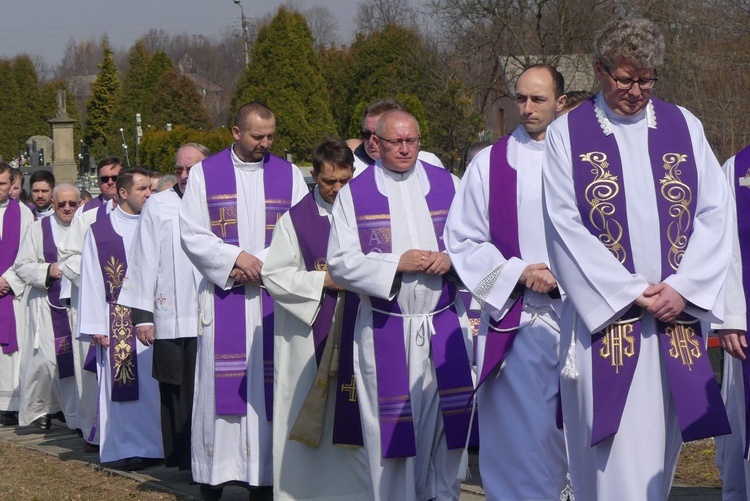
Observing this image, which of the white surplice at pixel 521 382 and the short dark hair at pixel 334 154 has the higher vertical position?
the short dark hair at pixel 334 154

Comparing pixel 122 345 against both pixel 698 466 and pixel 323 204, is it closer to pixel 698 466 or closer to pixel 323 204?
pixel 323 204

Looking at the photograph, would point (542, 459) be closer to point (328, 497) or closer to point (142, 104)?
point (328, 497)

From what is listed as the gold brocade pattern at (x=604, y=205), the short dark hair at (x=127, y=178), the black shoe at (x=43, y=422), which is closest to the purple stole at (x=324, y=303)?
the gold brocade pattern at (x=604, y=205)

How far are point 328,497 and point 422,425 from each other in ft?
3.54

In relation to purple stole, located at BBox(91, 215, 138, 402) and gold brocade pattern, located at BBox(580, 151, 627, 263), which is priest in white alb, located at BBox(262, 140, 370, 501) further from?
purple stole, located at BBox(91, 215, 138, 402)

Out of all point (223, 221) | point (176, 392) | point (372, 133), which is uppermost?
point (372, 133)

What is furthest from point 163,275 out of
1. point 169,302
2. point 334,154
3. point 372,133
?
point 334,154

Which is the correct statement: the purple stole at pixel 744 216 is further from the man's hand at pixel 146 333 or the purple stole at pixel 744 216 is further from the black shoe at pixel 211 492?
the man's hand at pixel 146 333

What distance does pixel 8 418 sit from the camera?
1201 cm

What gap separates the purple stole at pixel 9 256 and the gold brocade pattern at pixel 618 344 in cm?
803

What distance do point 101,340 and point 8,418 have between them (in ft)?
10.4

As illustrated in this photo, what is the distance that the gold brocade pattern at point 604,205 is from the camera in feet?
15.5

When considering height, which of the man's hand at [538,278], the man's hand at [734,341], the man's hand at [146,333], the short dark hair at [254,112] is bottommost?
the man's hand at [146,333]

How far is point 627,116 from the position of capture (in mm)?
4867
